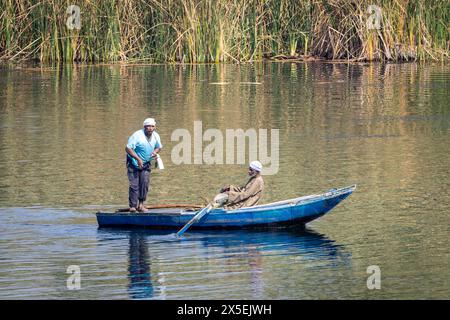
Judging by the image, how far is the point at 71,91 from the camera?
127ft

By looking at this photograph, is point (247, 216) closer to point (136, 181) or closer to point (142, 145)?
point (136, 181)

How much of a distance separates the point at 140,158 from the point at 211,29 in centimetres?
2259

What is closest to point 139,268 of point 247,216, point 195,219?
point 195,219

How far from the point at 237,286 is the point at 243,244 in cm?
250

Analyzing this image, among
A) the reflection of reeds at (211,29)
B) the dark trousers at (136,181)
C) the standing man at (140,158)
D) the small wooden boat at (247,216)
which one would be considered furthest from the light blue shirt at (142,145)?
the reflection of reeds at (211,29)

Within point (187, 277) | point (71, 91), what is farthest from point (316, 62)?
point (187, 277)

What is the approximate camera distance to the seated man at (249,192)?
21.0 meters

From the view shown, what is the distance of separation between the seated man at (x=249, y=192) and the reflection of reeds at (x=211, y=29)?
73.2 feet

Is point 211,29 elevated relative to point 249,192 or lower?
elevated

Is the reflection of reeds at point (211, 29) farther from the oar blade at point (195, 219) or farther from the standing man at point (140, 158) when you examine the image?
the oar blade at point (195, 219)

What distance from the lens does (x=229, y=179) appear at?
25531 mm

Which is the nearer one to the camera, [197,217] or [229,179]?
[197,217]

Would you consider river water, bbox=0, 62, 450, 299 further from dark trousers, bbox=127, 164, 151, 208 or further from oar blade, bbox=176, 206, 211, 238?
dark trousers, bbox=127, 164, 151, 208
